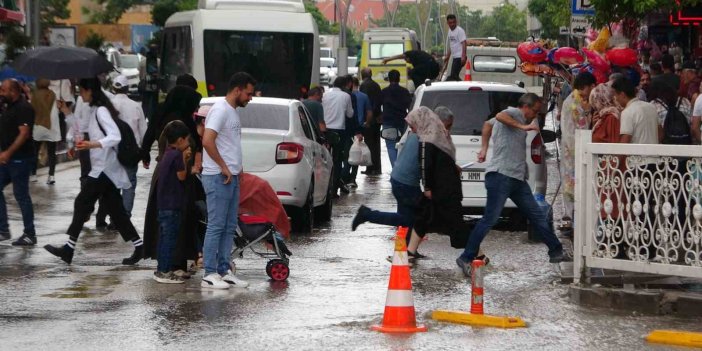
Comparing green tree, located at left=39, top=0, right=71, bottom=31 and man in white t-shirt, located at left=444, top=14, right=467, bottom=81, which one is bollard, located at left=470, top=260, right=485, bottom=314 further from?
green tree, located at left=39, top=0, right=71, bottom=31

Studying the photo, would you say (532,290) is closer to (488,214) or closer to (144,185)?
(488,214)

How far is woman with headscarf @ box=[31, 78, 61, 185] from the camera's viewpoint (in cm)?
2219

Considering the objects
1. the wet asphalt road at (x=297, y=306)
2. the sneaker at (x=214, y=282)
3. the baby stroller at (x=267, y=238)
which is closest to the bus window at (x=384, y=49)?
the wet asphalt road at (x=297, y=306)

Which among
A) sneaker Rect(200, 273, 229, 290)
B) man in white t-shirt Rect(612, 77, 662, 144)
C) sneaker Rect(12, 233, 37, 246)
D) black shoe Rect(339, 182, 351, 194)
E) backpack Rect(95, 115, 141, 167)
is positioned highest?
man in white t-shirt Rect(612, 77, 662, 144)

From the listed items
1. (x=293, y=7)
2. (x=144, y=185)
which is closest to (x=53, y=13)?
(x=293, y=7)

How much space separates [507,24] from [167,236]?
130613 mm

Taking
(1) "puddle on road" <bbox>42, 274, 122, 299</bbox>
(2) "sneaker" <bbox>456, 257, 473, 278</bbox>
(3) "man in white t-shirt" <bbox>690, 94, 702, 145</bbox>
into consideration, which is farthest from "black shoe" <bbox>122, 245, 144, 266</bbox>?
(3) "man in white t-shirt" <bbox>690, 94, 702, 145</bbox>

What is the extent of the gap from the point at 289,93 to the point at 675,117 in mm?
20162

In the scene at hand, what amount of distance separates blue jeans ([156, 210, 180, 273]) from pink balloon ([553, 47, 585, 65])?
7.21 metres

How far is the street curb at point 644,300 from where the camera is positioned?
10.4m

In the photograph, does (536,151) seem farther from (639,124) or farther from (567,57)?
(639,124)

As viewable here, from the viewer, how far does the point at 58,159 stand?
27828 millimetres

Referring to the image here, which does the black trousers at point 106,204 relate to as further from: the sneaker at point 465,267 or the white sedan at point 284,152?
the sneaker at point 465,267

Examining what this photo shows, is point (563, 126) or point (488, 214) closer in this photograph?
point (488, 214)
